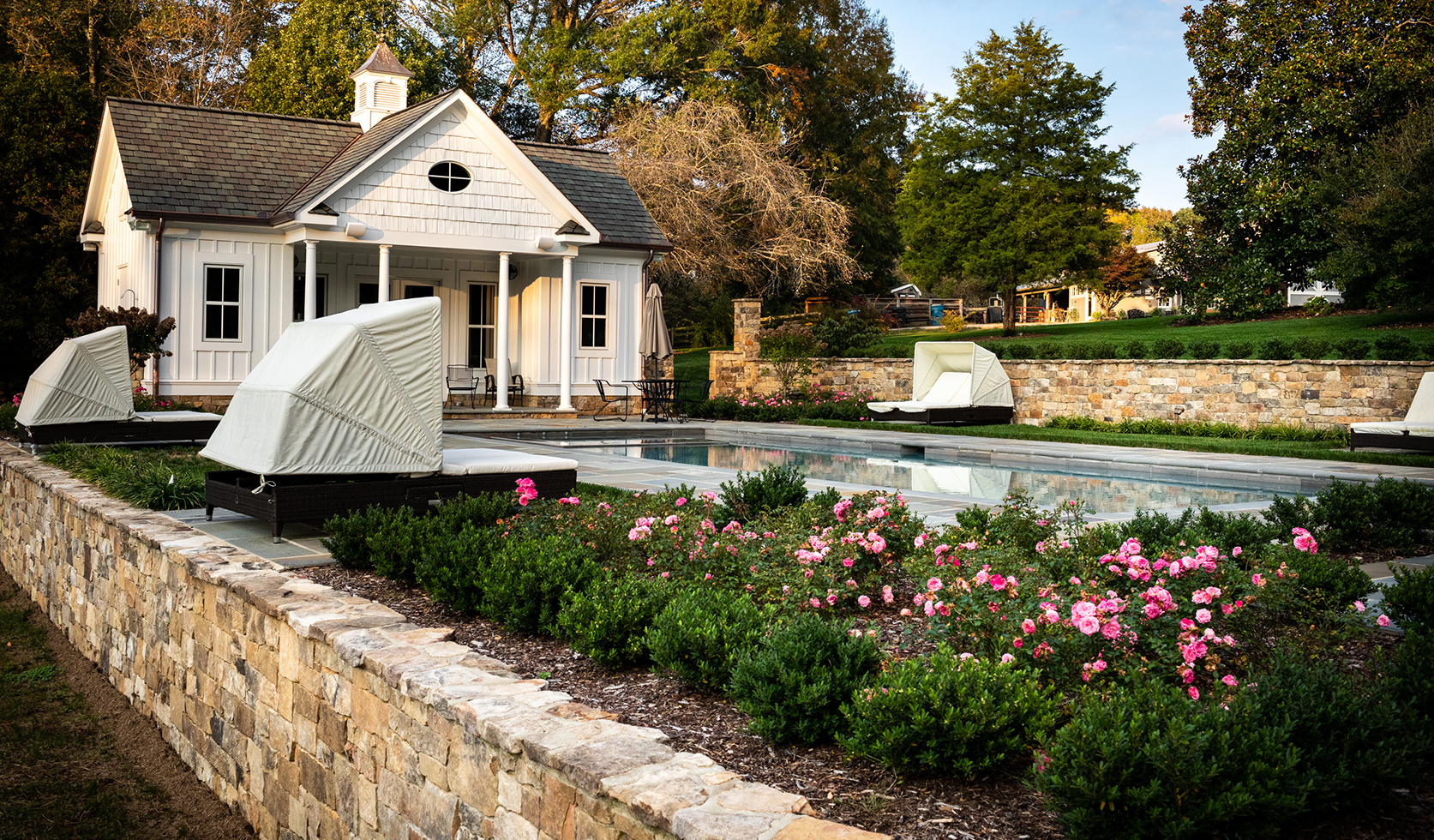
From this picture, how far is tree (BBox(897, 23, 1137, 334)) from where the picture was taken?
26.8 metres

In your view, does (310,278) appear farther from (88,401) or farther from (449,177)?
(88,401)

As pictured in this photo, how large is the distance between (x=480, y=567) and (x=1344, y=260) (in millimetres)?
19237

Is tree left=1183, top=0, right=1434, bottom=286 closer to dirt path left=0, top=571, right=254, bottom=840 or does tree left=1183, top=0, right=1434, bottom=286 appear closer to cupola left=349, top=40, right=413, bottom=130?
cupola left=349, top=40, right=413, bottom=130

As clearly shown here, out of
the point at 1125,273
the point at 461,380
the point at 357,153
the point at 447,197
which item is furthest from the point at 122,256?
the point at 1125,273

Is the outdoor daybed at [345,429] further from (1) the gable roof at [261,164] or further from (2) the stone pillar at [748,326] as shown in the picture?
(2) the stone pillar at [748,326]

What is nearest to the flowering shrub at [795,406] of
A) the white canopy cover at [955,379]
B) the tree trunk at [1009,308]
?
the white canopy cover at [955,379]

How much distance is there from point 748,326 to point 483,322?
546 centimetres

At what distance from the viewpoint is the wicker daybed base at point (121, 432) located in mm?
10625

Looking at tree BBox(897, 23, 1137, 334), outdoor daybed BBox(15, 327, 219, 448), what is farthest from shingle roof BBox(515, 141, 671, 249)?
tree BBox(897, 23, 1137, 334)

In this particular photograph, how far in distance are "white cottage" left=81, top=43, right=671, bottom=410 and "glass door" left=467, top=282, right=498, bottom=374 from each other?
33 millimetres

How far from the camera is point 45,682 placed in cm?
718

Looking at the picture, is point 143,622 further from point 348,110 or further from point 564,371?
point 348,110

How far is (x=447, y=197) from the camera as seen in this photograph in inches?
690

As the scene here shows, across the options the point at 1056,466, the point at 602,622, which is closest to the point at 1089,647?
the point at 602,622
